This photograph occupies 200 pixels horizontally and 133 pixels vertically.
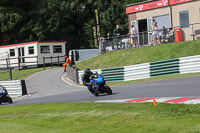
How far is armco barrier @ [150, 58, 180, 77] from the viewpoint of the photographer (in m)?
22.7

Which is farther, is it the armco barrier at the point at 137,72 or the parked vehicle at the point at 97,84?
the armco barrier at the point at 137,72

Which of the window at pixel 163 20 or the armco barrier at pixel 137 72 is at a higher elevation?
the window at pixel 163 20

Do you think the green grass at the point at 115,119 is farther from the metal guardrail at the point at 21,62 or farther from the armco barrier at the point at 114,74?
the metal guardrail at the point at 21,62

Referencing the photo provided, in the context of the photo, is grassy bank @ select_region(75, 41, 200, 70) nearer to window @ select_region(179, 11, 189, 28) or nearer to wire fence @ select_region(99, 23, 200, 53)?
wire fence @ select_region(99, 23, 200, 53)

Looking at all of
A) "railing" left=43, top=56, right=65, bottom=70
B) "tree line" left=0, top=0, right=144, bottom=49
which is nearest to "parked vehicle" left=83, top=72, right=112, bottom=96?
"railing" left=43, top=56, right=65, bottom=70

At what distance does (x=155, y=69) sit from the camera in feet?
77.7

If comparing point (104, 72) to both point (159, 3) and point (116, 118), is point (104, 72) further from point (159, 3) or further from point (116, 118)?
point (116, 118)

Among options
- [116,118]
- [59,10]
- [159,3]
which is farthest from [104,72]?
[59,10]

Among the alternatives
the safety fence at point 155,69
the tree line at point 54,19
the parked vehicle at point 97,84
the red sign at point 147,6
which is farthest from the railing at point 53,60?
the parked vehicle at point 97,84

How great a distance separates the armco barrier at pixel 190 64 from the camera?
2136cm

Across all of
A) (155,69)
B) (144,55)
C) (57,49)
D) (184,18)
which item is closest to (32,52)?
(57,49)

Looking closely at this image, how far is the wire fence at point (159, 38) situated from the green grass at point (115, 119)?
50.6ft

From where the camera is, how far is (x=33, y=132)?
9.20 meters

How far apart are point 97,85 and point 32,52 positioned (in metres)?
28.2
